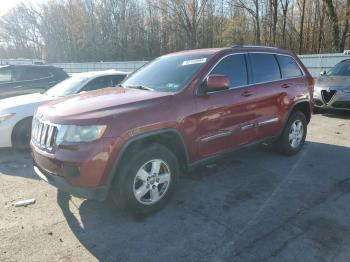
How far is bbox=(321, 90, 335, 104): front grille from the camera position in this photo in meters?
9.29

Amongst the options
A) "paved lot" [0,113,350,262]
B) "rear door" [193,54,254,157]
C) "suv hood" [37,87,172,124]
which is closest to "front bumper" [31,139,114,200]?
"suv hood" [37,87,172,124]

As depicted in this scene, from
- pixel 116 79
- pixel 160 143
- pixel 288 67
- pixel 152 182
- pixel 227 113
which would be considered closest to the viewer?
pixel 152 182

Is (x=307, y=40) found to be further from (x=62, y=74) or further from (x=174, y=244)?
(x=174, y=244)

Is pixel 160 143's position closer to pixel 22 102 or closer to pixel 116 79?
pixel 22 102

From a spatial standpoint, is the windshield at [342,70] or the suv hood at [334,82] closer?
the suv hood at [334,82]

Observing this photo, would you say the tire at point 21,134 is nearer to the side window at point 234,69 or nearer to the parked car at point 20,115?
the parked car at point 20,115

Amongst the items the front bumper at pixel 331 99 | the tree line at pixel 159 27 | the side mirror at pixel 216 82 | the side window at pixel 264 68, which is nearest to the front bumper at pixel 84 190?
the side mirror at pixel 216 82

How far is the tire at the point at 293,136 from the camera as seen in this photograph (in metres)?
5.89

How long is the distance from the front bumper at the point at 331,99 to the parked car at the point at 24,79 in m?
7.31

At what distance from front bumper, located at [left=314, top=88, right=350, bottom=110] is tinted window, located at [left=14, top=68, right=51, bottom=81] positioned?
24.7ft

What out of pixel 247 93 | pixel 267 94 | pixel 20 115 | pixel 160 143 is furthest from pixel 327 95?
pixel 20 115

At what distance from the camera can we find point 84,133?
3420 mm

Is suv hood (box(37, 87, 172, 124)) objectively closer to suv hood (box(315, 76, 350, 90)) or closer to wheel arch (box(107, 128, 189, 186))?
wheel arch (box(107, 128, 189, 186))

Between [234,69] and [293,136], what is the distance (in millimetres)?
2028
